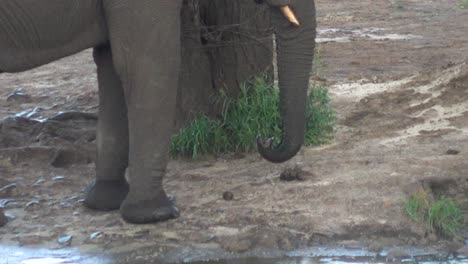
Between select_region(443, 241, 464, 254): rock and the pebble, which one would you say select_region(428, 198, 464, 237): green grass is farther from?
the pebble

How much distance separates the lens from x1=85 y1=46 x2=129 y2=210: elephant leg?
8.12 meters

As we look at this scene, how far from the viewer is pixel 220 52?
31.5 feet

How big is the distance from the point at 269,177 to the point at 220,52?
1.41 metres

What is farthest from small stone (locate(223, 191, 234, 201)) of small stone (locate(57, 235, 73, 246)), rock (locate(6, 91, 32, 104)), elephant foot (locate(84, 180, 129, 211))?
rock (locate(6, 91, 32, 104))

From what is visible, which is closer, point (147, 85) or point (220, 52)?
point (147, 85)

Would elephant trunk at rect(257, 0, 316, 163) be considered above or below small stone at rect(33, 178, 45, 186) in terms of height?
above

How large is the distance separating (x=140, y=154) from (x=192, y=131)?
172 centimetres

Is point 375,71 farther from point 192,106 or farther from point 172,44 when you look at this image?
point 172,44

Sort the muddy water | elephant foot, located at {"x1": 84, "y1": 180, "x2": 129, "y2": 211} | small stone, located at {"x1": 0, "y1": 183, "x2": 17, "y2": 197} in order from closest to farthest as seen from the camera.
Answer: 1. the muddy water
2. elephant foot, located at {"x1": 84, "y1": 180, "x2": 129, "y2": 211}
3. small stone, located at {"x1": 0, "y1": 183, "x2": 17, "y2": 197}

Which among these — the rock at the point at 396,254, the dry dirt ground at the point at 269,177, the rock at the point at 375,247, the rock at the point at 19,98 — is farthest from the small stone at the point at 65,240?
the rock at the point at 19,98

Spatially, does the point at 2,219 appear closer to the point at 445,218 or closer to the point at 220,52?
the point at 220,52

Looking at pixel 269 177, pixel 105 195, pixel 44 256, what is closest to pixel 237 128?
pixel 269 177

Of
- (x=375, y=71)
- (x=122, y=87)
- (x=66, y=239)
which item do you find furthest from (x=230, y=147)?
(x=375, y=71)

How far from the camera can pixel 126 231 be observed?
765cm
